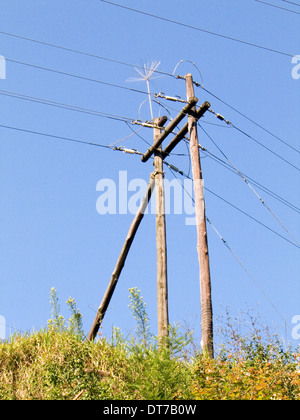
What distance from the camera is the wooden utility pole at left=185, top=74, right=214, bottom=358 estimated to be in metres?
12.0

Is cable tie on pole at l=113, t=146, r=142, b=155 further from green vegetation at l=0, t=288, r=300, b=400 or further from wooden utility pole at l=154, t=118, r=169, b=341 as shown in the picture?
green vegetation at l=0, t=288, r=300, b=400

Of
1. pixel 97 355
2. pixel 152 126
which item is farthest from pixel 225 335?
pixel 152 126

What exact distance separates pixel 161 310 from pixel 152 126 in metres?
5.17

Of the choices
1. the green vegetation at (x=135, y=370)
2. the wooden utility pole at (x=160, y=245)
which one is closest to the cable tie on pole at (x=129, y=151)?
the wooden utility pole at (x=160, y=245)

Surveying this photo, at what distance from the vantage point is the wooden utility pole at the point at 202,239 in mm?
11961

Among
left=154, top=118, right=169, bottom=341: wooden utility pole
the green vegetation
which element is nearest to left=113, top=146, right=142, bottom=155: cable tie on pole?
left=154, top=118, right=169, bottom=341: wooden utility pole

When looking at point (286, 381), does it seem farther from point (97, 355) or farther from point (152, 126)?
point (152, 126)

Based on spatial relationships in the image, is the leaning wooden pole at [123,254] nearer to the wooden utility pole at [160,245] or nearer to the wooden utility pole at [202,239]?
the wooden utility pole at [160,245]

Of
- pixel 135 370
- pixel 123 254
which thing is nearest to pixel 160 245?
pixel 123 254

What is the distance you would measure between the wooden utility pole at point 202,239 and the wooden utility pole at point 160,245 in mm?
899

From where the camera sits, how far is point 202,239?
1298 centimetres

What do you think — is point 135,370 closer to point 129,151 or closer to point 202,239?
point 202,239

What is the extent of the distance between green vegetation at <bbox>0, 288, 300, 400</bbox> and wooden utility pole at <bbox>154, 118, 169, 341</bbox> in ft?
3.09
